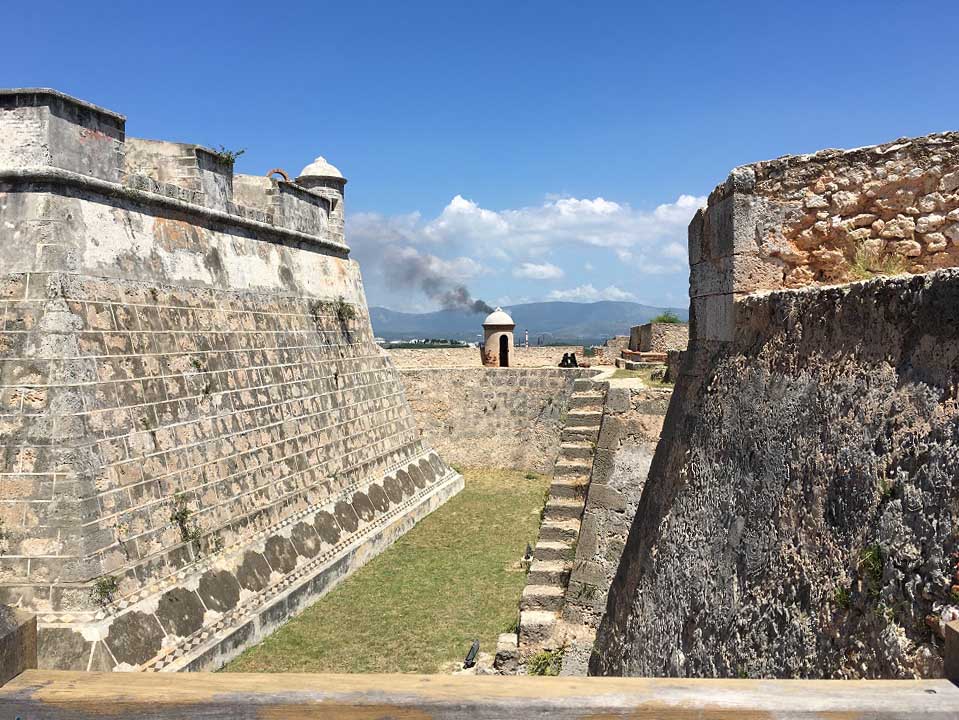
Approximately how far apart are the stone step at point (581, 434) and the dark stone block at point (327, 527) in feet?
14.5

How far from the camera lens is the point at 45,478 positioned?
7.17 m

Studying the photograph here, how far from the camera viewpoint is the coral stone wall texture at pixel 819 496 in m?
2.08

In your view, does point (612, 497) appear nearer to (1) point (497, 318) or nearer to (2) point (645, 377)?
(2) point (645, 377)

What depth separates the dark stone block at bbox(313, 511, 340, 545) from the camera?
37.3ft

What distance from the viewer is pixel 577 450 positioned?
8.73m

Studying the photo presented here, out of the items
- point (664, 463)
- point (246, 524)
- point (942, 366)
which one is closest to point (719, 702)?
point (942, 366)

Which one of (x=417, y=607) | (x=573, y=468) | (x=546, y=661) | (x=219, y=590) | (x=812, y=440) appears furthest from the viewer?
(x=417, y=607)

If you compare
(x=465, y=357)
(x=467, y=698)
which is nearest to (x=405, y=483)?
(x=465, y=357)

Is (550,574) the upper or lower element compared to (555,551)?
lower

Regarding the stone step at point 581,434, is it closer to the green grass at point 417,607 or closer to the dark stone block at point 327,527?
the green grass at point 417,607

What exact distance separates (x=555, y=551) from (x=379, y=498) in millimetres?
6659

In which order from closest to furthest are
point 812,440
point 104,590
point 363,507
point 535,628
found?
point 812,440, point 535,628, point 104,590, point 363,507

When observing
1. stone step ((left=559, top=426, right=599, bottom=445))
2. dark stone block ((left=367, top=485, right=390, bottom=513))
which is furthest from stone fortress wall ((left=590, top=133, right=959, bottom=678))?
dark stone block ((left=367, top=485, right=390, bottom=513))

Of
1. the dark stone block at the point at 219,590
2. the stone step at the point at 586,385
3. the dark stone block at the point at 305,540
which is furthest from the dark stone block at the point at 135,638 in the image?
the stone step at the point at 586,385
